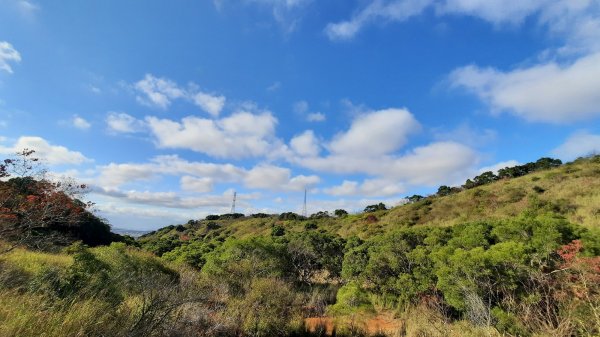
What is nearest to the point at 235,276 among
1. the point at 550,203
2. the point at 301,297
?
the point at 301,297

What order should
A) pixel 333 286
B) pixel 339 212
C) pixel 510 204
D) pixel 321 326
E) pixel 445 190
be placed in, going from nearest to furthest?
pixel 321 326
pixel 333 286
pixel 510 204
pixel 445 190
pixel 339 212

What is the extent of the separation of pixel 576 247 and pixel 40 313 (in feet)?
37.1

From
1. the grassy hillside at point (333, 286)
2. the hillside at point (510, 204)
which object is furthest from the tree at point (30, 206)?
the hillside at point (510, 204)

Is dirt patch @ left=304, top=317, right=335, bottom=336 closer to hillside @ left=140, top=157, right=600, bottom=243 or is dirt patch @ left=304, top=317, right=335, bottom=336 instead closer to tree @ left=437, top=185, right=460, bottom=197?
hillside @ left=140, top=157, right=600, bottom=243

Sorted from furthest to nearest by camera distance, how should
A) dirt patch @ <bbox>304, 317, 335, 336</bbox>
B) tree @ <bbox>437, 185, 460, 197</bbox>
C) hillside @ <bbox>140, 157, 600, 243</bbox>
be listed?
tree @ <bbox>437, 185, 460, 197</bbox>, hillside @ <bbox>140, 157, 600, 243</bbox>, dirt patch @ <bbox>304, 317, 335, 336</bbox>

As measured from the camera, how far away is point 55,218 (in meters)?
9.98

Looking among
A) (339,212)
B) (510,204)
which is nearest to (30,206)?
(510,204)

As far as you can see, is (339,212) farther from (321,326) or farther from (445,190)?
(321,326)

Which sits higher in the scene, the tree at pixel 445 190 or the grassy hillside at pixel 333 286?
the tree at pixel 445 190

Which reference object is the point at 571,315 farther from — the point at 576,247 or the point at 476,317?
the point at 576,247

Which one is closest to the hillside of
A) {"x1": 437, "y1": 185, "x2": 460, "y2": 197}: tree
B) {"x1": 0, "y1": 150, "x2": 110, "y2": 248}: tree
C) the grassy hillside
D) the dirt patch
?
the grassy hillside

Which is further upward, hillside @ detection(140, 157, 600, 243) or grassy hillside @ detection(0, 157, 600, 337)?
hillside @ detection(140, 157, 600, 243)

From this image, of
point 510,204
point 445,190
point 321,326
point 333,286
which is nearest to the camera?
point 321,326

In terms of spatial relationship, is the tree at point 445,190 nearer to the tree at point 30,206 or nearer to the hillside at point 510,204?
→ the hillside at point 510,204
